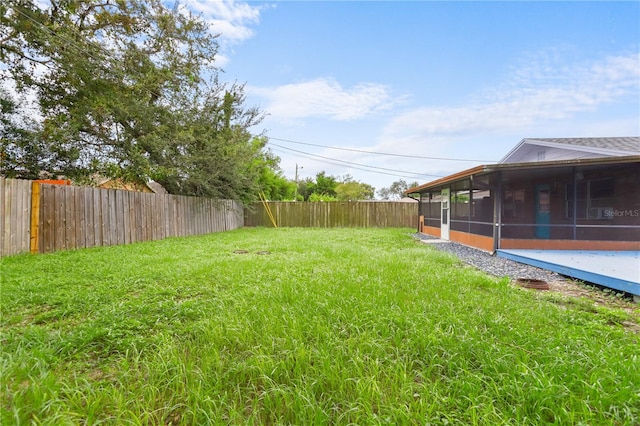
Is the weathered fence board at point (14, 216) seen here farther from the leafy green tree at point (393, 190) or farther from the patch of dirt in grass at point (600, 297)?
the leafy green tree at point (393, 190)

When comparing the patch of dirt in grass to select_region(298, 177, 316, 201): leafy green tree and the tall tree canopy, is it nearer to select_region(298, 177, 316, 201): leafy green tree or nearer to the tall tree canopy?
the tall tree canopy

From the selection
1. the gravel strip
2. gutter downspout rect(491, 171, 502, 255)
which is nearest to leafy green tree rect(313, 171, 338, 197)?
gutter downspout rect(491, 171, 502, 255)

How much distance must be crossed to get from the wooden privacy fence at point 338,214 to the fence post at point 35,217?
10.2 m


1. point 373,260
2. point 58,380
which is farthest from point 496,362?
point 373,260

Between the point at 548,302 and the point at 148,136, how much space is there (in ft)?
31.6

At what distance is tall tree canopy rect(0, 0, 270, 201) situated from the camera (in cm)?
671

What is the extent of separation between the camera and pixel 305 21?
22.5 ft

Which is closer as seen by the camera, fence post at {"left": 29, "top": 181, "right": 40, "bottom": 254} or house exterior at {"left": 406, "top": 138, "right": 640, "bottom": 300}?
fence post at {"left": 29, "top": 181, "right": 40, "bottom": 254}

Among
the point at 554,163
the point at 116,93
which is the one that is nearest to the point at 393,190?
the point at 554,163

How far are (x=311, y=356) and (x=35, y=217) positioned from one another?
6257 millimetres

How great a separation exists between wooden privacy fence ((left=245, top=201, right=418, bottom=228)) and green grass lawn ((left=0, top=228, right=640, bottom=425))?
12.3m

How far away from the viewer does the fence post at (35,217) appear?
16.5ft

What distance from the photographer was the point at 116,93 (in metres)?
7.62

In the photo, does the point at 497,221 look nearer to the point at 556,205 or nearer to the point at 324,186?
the point at 556,205
